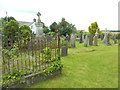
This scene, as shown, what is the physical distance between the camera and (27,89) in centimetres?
293

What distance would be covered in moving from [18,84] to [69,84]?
172cm

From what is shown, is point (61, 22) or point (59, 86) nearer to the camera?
point (59, 86)

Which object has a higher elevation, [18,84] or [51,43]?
[51,43]

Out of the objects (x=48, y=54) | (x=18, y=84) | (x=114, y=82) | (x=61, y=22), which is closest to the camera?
(x=18, y=84)

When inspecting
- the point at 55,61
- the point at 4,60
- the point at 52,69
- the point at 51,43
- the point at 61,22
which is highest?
the point at 61,22

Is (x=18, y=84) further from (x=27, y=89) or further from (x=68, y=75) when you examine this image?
(x=68, y=75)

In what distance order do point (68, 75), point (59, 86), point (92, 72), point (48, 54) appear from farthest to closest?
1. point (48, 54)
2. point (92, 72)
3. point (68, 75)
4. point (59, 86)

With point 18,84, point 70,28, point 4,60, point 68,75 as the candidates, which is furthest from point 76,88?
point 70,28

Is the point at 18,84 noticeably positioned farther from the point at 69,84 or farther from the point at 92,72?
the point at 92,72

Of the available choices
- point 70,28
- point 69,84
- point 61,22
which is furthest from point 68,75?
point 61,22

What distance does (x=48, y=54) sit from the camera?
14.9 ft

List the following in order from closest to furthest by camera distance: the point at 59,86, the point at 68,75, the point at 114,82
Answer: the point at 59,86 → the point at 114,82 → the point at 68,75

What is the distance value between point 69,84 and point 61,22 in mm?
26743

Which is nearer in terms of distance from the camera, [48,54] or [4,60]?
[4,60]
